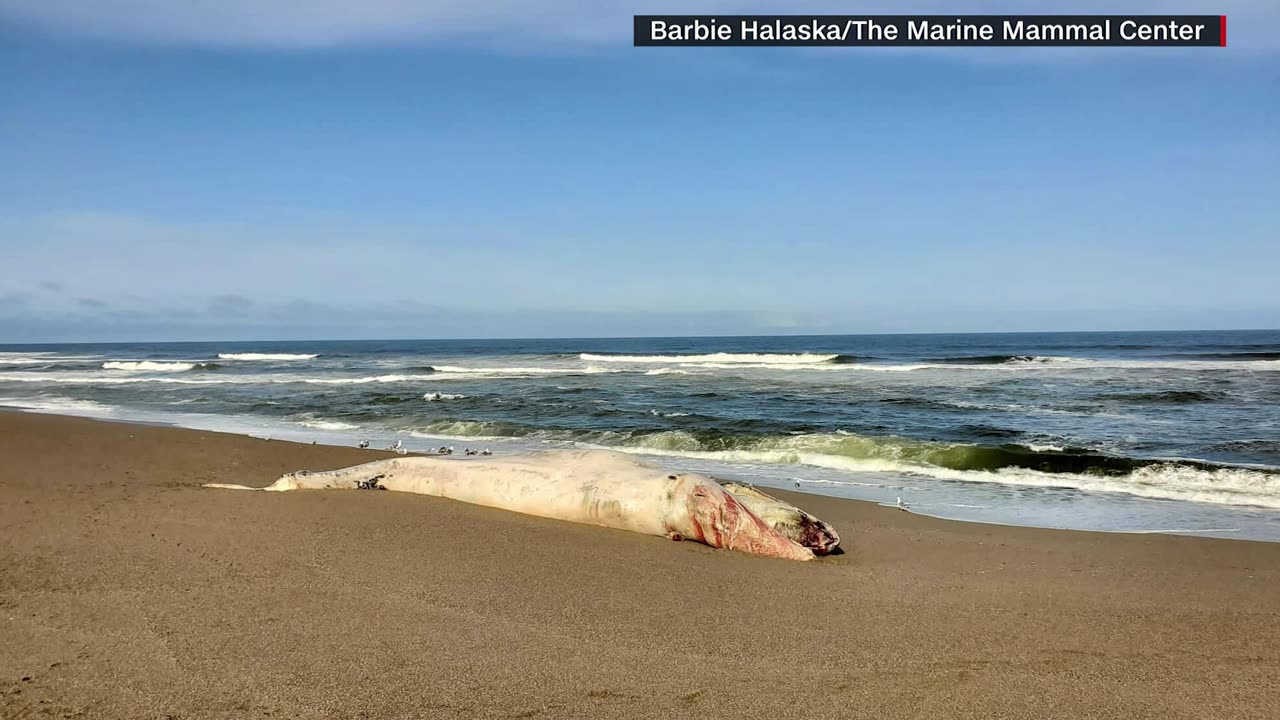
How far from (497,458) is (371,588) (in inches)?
128

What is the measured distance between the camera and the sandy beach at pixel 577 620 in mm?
3098

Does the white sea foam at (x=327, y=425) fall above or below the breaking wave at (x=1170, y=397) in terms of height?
below

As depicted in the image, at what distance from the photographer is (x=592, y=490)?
6605 mm

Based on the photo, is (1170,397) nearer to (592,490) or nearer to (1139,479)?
(1139,479)

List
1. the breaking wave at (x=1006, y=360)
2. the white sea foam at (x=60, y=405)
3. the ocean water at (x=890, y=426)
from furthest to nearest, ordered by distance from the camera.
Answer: the breaking wave at (x=1006, y=360) < the white sea foam at (x=60, y=405) < the ocean water at (x=890, y=426)

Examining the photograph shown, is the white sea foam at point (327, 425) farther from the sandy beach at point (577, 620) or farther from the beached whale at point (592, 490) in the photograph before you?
the sandy beach at point (577, 620)

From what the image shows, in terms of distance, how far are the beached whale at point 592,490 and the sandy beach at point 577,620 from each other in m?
0.21

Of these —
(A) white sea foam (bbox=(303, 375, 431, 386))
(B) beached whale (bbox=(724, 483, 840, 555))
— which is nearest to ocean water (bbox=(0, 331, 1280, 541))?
(A) white sea foam (bbox=(303, 375, 431, 386))

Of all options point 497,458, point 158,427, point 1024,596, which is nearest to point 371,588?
point 497,458

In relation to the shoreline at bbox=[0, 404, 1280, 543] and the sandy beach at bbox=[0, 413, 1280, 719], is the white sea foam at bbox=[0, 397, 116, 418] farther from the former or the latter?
the sandy beach at bbox=[0, 413, 1280, 719]

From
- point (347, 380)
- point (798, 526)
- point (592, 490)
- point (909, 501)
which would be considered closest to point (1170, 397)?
point (909, 501)

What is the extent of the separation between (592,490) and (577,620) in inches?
101

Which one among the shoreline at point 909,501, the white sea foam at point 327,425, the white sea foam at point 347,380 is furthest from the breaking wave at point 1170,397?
the white sea foam at point 347,380

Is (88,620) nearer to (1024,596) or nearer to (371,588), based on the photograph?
(371,588)
